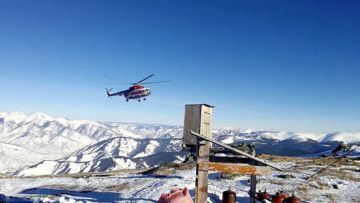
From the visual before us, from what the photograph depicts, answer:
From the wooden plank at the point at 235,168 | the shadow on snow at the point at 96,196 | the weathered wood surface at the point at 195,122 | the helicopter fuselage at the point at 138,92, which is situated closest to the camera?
the weathered wood surface at the point at 195,122

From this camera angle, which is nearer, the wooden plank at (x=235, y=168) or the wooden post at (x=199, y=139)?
the wooden post at (x=199, y=139)

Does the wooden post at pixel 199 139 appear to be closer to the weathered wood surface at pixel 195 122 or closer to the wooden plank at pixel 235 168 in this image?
the weathered wood surface at pixel 195 122

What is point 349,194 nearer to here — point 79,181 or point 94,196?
point 94,196

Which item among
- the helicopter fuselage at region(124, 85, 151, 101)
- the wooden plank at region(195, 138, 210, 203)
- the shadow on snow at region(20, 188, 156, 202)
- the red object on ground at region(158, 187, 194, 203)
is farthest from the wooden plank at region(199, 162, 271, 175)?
the helicopter fuselage at region(124, 85, 151, 101)

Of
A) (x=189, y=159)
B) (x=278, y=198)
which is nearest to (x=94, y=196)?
(x=278, y=198)

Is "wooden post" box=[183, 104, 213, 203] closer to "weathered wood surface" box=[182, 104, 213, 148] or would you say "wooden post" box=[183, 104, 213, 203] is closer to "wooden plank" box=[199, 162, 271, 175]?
"weathered wood surface" box=[182, 104, 213, 148]

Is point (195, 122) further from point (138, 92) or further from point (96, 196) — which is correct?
point (138, 92)

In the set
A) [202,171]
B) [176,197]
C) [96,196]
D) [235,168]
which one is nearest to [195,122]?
[202,171]

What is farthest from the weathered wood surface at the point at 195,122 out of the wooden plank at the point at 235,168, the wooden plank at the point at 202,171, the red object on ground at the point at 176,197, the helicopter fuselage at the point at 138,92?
the helicopter fuselage at the point at 138,92
